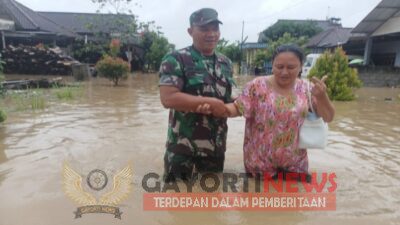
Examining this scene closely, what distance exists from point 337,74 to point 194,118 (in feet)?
30.1

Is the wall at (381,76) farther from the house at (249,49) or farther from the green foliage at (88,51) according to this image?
the house at (249,49)

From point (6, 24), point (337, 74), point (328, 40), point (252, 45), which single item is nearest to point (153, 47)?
point (6, 24)

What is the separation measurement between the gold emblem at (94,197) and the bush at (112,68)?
39.1ft

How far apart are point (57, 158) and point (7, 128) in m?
2.07

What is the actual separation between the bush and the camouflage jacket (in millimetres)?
12613

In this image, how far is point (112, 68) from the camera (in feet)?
49.9

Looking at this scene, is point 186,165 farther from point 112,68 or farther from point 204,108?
point 112,68

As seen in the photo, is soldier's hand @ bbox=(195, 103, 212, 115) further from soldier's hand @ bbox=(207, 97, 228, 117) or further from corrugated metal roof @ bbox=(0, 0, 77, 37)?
corrugated metal roof @ bbox=(0, 0, 77, 37)

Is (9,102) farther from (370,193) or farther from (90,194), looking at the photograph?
(370,193)

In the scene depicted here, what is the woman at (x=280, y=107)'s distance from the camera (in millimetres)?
2838

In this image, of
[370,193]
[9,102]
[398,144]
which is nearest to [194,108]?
[370,193]

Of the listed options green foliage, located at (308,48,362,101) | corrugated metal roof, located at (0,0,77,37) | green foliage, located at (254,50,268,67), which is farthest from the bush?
green foliage, located at (254,50,268,67)

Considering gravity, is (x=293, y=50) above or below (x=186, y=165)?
above

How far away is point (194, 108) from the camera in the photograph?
271 cm
